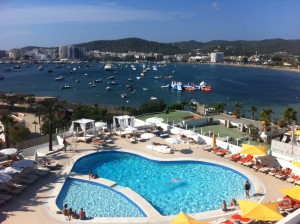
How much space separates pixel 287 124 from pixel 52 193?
21753 mm

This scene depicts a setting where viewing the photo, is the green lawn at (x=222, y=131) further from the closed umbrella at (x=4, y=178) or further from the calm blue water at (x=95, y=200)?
the closed umbrella at (x=4, y=178)

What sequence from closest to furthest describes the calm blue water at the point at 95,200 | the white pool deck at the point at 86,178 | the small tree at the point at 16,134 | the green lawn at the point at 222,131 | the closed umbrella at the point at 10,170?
the white pool deck at the point at 86,178 < the calm blue water at the point at 95,200 < the closed umbrella at the point at 10,170 < the small tree at the point at 16,134 < the green lawn at the point at 222,131

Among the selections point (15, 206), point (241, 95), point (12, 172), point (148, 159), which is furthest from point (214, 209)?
point (241, 95)

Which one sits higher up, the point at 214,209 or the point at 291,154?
the point at 291,154

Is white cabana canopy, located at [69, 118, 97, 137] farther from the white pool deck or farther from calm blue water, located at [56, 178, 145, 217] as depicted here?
calm blue water, located at [56, 178, 145, 217]

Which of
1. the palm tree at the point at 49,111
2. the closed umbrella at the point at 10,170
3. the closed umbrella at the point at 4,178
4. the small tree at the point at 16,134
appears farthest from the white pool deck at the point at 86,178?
the small tree at the point at 16,134

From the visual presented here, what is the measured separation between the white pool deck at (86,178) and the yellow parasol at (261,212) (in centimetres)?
158

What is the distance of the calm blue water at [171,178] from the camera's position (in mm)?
16156

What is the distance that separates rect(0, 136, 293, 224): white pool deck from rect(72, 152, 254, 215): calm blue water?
54 cm

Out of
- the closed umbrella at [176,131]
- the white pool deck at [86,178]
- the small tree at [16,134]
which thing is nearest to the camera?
the white pool deck at [86,178]

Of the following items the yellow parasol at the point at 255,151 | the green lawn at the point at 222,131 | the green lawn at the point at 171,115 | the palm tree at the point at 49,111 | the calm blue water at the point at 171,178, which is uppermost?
the palm tree at the point at 49,111

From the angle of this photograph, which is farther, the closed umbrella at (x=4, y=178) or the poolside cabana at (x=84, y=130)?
the poolside cabana at (x=84, y=130)

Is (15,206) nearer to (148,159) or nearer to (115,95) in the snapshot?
(148,159)

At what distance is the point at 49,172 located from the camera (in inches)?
735
